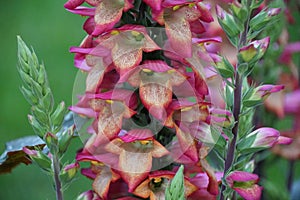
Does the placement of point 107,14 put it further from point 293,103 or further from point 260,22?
point 293,103

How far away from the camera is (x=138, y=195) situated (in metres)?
0.61

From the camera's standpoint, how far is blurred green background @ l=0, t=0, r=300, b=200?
1.80 meters

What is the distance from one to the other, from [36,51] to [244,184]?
151 cm

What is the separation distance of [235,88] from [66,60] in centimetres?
154

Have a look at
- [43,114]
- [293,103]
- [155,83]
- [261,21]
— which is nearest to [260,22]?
[261,21]

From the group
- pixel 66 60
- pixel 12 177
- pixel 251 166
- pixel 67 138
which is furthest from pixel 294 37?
pixel 67 138

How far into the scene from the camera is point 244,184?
0.61m

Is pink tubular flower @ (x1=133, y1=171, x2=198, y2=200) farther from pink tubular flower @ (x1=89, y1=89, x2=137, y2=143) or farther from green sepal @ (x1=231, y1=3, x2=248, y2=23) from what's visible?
green sepal @ (x1=231, y1=3, x2=248, y2=23)

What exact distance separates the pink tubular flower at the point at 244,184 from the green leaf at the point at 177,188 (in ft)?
0.29

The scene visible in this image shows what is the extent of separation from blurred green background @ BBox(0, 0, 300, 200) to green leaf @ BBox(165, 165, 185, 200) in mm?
1059

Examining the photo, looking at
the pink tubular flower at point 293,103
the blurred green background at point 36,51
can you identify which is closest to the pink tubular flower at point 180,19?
the pink tubular flower at point 293,103

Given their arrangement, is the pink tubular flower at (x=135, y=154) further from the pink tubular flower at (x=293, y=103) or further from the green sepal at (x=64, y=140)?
the pink tubular flower at (x=293, y=103)

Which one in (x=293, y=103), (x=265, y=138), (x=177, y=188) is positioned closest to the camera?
(x=177, y=188)

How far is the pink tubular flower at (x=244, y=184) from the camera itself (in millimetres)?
593
